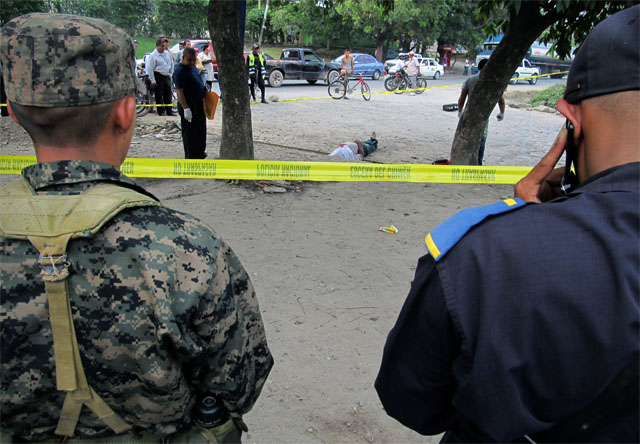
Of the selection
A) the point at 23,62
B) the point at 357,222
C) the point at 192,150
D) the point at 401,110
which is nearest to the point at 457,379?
the point at 23,62

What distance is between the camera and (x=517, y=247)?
0.94m

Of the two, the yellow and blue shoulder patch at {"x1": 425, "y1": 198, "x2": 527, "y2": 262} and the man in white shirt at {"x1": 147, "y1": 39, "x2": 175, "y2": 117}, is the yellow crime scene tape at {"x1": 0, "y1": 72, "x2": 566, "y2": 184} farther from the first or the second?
the man in white shirt at {"x1": 147, "y1": 39, "x2": 175, "y2": 117}

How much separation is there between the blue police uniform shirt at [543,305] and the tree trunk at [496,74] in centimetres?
582

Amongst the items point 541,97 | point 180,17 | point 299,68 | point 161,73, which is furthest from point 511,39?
point 180,17

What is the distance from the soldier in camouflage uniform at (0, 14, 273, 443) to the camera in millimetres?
1097

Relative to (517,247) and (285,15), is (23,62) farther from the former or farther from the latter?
(285,15)

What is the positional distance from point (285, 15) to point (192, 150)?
113 feet

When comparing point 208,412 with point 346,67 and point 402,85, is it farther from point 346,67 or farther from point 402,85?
point 402,85

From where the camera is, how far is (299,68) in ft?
71.9

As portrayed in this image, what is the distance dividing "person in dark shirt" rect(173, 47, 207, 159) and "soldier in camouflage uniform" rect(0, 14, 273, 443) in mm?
5556

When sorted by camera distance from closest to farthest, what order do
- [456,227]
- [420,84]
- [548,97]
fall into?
[456,227] < [548,97] < [420,84]

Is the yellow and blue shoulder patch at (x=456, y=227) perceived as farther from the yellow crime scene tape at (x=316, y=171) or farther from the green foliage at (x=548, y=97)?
the green foliage at (x=548, y=97)

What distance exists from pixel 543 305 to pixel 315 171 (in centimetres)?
441

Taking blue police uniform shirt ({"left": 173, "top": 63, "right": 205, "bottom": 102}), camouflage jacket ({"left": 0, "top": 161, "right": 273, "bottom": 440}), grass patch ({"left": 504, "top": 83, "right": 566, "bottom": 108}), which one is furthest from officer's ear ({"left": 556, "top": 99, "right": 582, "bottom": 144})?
grass patch ({"left": 504, "top": 83, "right": 566, "bottom": 108})
